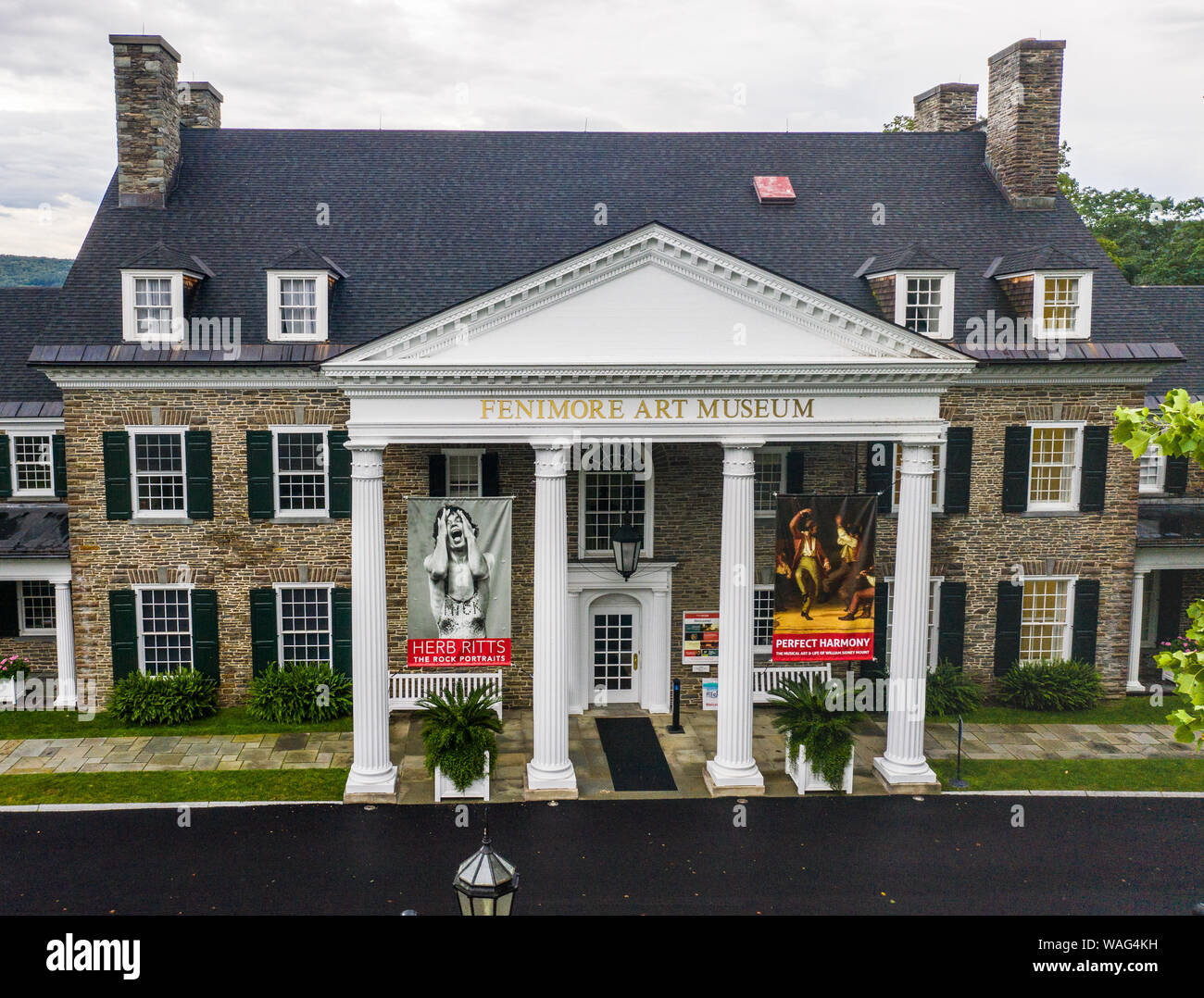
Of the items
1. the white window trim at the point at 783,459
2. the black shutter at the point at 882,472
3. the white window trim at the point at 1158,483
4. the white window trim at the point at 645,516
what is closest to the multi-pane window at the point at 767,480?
the white window trim at the point at 783,459

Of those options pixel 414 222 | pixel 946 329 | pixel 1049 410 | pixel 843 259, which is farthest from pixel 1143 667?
pixel 414 222

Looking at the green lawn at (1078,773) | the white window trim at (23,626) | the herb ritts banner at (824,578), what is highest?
the herb ritts banner at (824,578)

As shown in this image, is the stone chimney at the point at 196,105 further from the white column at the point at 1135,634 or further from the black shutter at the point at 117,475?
the white column at the point at 1135,634

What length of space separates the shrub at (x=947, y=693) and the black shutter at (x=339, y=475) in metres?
14.1

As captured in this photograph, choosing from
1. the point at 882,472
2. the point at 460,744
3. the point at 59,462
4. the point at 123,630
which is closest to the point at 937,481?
the point at 882,472

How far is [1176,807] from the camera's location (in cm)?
1852

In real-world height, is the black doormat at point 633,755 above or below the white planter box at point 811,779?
below

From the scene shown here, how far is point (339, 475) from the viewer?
Result: 2238cm

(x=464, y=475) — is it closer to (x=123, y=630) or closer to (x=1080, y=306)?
(x=123, y=630)

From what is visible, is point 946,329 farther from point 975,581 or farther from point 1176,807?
point 1176,807

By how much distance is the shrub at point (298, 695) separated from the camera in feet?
72.9

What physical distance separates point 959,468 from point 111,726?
66.6 ft

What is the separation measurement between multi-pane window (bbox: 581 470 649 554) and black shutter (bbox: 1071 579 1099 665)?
10688 millimetres

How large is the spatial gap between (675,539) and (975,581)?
7383 mm
